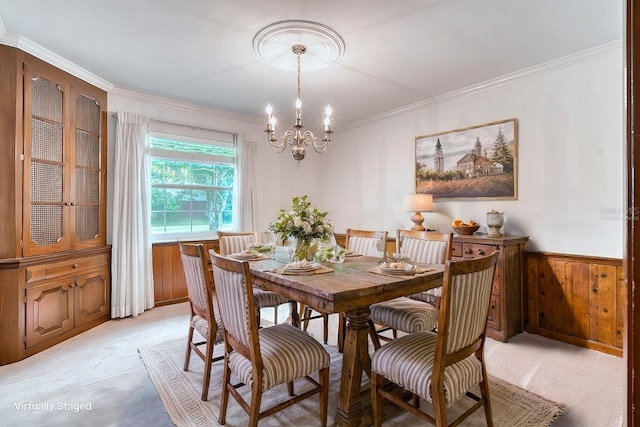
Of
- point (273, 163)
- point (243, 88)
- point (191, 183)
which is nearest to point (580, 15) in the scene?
point (243, 88)

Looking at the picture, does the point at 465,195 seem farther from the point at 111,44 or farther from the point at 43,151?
the point at 43,151

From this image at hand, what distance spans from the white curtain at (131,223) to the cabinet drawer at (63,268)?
16 cm

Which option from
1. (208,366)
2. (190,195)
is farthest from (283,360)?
(190,195)

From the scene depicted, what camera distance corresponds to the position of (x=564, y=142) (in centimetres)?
305

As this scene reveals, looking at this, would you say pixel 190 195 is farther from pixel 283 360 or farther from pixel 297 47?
pixel 283 360

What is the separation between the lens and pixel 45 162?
2967mm

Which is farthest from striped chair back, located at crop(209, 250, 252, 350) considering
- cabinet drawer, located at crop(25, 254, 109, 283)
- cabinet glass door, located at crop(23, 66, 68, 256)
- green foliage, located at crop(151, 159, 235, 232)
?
green foliage, located at crop(151, 159, 235, 232)

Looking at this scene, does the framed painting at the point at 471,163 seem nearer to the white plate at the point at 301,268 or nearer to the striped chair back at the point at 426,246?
the striped chair back at the point at 426,246

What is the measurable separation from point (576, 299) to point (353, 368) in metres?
2.45

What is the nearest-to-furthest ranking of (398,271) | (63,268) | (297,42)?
(398,271)
(297,42)
(63,268)

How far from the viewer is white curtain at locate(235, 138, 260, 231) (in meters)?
4.70

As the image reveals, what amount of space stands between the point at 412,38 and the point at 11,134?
339cm

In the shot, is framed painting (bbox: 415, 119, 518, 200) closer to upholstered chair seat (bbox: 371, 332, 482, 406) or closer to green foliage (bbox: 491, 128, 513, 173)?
green foliage (bbox: 491, 128, 513, 173)

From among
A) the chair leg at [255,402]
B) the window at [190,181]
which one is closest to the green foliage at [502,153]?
the chair leg at [255,402]
